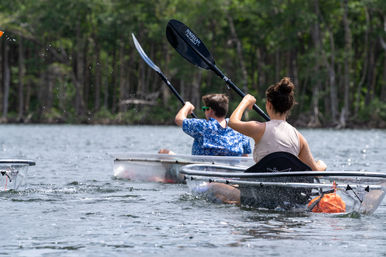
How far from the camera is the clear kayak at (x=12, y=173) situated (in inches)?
421

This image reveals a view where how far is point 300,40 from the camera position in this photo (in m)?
56.0

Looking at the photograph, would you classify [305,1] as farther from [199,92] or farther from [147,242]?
[147,242]

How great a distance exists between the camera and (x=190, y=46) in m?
13.1

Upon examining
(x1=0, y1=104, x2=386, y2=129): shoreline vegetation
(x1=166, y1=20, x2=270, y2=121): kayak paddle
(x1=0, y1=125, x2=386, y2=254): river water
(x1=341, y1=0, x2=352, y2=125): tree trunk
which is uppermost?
(x1=341, y1=0, x2=352, y2=125): tree trunk

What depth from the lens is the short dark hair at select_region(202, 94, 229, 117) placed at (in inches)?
439

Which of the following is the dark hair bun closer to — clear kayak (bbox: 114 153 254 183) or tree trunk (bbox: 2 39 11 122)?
clear kayak (bbox: 114 153 254 183)

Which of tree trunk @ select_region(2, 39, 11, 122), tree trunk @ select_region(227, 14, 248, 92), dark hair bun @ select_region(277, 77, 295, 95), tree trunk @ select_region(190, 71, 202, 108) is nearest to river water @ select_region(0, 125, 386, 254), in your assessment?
dark hair bun @ select_region(277, 77, 295, 95)

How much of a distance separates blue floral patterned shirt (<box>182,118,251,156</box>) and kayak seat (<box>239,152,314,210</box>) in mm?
2332

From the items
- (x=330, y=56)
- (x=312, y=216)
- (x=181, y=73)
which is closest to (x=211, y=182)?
(x=312, y=216)

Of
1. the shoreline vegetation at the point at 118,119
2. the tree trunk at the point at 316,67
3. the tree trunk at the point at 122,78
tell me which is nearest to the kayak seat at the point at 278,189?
the tree trunk at the point at 316,67

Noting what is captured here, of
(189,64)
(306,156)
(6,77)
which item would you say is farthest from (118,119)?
(306,156)

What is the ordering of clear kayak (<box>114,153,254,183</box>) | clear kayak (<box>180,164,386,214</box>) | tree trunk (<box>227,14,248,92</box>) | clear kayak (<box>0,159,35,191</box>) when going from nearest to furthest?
clear kayak (<box>180,164,386,214</box>) < clear kayak (<box>0,159,35,191</box>) < clear kayak (<box>114,153,254,183</box>) < tree trunk (<box>227,14,248,92</box>)

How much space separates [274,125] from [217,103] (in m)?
2.65

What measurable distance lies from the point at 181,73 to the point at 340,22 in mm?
10881
